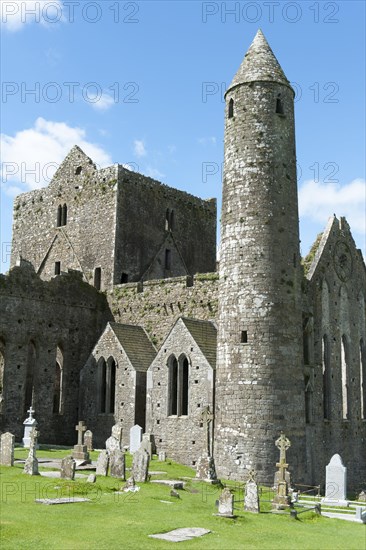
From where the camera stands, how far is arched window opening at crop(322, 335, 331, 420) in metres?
32.0

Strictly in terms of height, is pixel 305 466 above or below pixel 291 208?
below

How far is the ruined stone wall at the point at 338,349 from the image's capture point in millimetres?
30938

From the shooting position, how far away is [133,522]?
51.1 feet

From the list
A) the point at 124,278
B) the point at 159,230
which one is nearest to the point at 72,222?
the point at 159,230

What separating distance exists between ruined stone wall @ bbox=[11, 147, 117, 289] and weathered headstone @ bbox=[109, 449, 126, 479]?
16.8 meters

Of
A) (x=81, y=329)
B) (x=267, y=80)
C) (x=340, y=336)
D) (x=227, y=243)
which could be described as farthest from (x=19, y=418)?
(x=267, y=80)

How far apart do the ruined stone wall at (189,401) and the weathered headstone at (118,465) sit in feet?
20.7

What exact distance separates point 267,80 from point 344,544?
18.8 metres

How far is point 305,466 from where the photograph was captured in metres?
26.3

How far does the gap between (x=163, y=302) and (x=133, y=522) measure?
1877cm

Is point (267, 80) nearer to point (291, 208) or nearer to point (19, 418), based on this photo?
point (291, 208)

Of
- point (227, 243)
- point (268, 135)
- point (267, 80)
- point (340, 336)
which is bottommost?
point (340, 336)

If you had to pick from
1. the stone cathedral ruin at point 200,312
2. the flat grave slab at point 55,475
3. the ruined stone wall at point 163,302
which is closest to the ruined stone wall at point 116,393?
the stone cathedral ruin at point 200,312

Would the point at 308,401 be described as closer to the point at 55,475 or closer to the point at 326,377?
the point at 326,377
